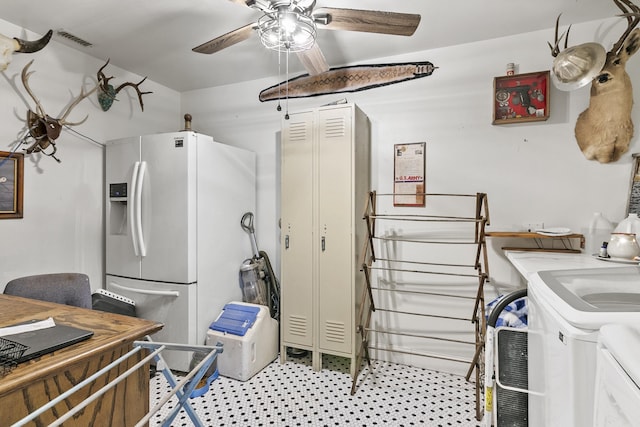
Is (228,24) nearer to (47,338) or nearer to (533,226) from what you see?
(47,338)

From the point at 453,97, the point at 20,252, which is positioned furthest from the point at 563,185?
the point at 20,252

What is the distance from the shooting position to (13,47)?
84.7 inches

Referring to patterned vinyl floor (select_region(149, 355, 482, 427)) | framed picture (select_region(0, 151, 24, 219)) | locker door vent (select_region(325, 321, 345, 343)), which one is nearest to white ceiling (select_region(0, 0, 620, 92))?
framed picture (select_region(0, 151, 24, 219))

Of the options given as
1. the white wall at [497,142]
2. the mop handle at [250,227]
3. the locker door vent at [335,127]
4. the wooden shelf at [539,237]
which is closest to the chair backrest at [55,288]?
the mop handle at [250,227]

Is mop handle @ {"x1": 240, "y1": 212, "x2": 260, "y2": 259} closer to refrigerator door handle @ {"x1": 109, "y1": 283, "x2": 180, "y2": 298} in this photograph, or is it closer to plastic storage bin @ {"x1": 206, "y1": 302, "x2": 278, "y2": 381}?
plastic storage bin @ {"x1": 206, "y1": 302, "x2": 278, "y2": 381}

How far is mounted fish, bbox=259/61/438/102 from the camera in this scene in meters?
2.75

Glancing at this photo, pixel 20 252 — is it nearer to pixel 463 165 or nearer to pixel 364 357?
pixel 364 357

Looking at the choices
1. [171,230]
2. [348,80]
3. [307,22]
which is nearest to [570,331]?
[307,22]

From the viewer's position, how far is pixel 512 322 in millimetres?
1747

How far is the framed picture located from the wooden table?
3.90 ft

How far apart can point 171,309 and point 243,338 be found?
0.64m

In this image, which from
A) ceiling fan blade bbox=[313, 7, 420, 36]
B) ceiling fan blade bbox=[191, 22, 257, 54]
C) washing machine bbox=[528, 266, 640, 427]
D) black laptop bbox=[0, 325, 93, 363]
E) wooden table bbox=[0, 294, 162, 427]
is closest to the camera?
washing machine bbox=[528, 266, 640, 427]

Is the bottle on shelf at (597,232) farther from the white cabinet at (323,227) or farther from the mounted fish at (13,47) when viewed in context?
the mounted fish at (13,47)

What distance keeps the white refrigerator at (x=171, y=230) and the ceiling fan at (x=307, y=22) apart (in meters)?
1.11
